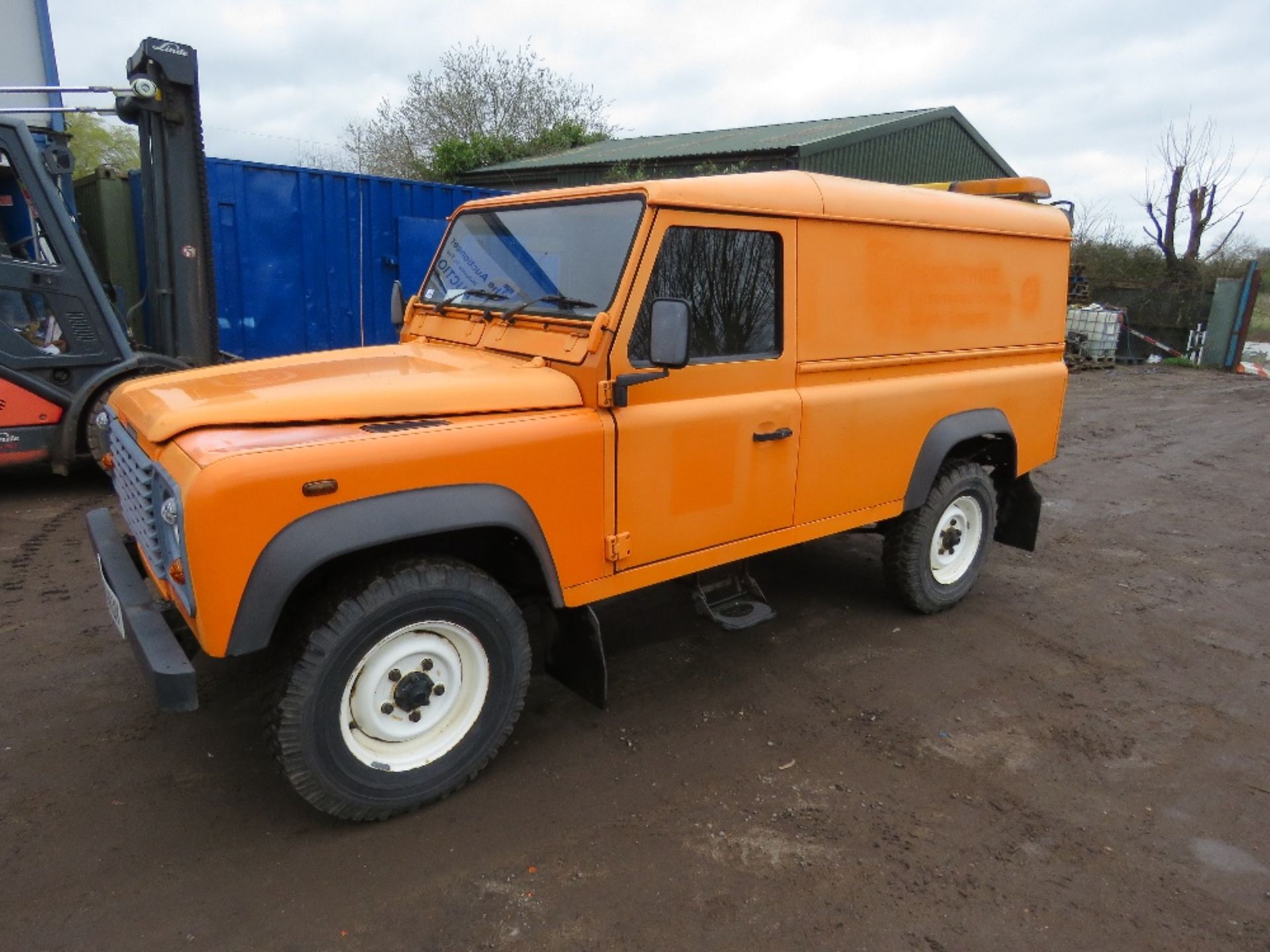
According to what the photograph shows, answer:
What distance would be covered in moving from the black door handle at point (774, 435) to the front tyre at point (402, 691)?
124 cm

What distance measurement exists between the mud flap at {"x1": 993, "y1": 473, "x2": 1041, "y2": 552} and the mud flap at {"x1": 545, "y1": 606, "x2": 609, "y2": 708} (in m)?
3.22

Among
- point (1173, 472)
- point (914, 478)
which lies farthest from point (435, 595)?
point (1173, 472)

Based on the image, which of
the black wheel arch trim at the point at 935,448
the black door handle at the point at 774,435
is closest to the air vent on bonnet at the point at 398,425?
the black door handle at the point at 774,435

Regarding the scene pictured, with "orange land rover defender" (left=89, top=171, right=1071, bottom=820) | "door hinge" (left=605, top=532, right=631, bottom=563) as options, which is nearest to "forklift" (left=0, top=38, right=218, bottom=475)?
"orange land rover defender" (left=89, top=171, right=1071, bottom=820)

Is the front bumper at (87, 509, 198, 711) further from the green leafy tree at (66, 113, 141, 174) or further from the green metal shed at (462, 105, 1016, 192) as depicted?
the green leafy tree at (66, 113, 141, 174)

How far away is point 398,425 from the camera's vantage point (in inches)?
107

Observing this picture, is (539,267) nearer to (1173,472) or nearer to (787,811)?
(787,811)

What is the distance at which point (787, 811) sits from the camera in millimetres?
3033

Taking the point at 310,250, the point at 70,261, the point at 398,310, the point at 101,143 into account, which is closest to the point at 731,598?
the point at 398,310

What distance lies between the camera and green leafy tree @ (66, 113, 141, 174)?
19984mm

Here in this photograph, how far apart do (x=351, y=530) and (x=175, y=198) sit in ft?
18.5

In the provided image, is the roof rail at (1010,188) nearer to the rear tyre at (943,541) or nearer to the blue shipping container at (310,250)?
the rear tyre at (943,541)

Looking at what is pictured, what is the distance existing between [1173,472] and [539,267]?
8137 millimetres

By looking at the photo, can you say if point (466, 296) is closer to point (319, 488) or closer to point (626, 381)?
point (626, 381)
